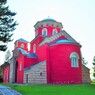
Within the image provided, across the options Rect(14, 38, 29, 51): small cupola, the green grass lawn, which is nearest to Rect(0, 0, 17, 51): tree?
the green grass lawn

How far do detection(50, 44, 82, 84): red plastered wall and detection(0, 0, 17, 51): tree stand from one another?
7930 mm

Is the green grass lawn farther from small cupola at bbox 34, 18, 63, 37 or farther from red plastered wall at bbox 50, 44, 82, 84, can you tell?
small cupola at bbox 34, 18, 63, 37

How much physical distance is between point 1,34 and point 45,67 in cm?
868

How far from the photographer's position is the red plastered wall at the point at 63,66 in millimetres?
24672

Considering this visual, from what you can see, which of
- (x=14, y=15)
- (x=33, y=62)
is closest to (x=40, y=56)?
(x=33, y=62)

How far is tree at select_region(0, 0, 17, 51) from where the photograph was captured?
66.7ft

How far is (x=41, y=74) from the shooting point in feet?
83.1

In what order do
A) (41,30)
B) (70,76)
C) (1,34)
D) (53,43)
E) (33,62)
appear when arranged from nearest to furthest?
(1,34) → (70,76) → (53,43) → (33,62) → (41,30)

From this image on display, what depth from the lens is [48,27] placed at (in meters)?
31.5

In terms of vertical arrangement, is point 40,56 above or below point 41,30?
below

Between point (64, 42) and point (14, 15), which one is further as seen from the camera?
point (64, 42)

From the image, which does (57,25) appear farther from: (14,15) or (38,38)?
(14,15)

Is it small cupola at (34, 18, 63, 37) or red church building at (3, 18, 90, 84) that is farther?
small cupola at (34, 18, 63, 37)

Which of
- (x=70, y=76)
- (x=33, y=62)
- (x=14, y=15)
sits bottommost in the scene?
(x=70, y=76)
